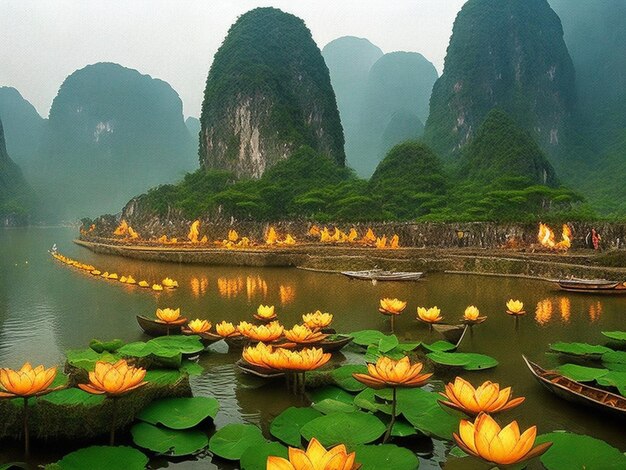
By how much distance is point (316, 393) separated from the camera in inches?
150

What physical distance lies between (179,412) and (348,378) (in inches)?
54.2

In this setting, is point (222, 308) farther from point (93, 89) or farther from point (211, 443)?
point (93, 89)

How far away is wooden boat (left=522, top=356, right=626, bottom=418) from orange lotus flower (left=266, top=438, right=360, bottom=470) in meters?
2.40

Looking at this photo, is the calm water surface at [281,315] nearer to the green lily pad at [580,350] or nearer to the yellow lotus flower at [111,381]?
the green lily pad at [580,350]

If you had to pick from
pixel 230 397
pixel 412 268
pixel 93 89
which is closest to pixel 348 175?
pixel 412 268

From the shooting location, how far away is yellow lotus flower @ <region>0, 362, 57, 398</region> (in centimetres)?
276

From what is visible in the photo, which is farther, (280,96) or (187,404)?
(280,96)

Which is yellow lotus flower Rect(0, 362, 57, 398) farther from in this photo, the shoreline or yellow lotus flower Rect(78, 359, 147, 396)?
the shoreline

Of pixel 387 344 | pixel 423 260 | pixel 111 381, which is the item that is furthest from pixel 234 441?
pixel 423 260

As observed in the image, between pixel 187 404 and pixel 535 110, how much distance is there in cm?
5493

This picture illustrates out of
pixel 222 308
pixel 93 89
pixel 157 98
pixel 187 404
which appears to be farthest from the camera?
pixel 157 98

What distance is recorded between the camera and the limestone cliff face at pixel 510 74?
50625 millimetres

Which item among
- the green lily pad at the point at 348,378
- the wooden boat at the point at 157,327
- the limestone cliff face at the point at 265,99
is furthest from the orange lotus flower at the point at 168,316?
the limestone cliff face at the point at 265,99

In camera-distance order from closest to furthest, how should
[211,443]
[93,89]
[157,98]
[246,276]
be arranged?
1. [211,443]
2. [246,276]
3. [93,89]
4. [157,98]
